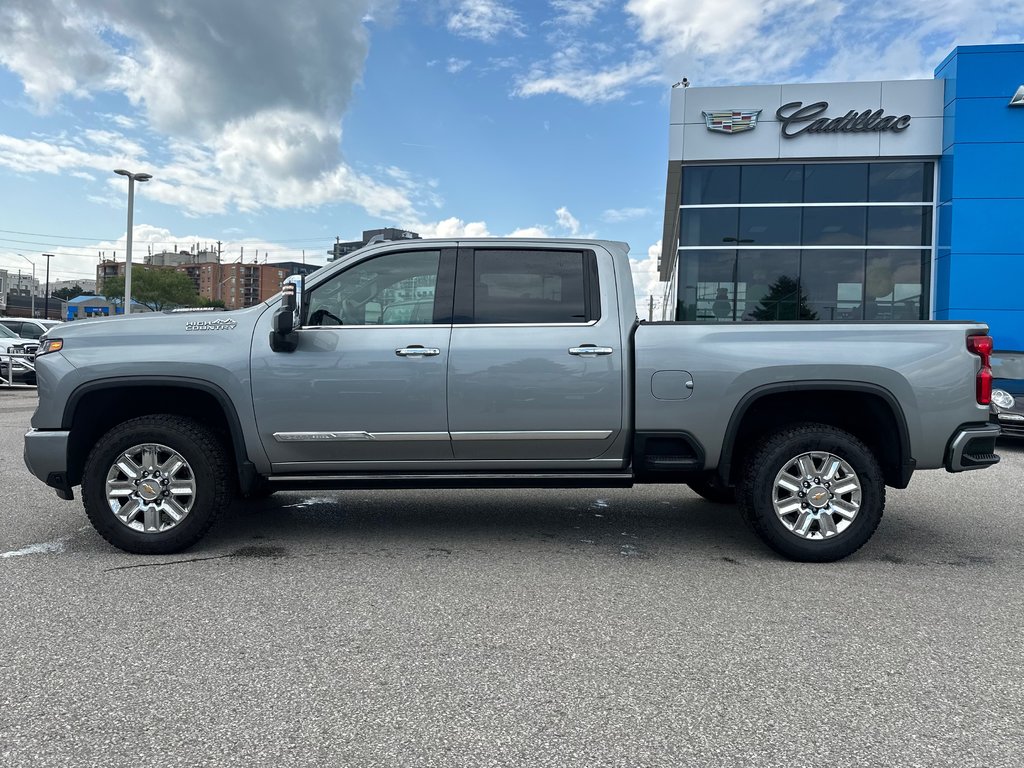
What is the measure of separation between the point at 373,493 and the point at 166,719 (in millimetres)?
4047

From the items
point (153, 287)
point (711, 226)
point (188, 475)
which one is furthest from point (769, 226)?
point (153, 287)

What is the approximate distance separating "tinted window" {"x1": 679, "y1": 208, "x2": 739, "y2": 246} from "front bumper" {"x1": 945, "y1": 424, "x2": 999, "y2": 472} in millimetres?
17568

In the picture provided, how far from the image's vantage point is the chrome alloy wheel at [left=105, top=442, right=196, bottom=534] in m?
4.69

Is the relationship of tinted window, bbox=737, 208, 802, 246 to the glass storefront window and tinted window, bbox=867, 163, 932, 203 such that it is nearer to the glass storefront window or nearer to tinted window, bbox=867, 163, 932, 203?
the glass storefront window

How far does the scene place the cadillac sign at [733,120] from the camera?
68.9 ft

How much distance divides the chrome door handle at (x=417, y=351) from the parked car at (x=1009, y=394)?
766 cm

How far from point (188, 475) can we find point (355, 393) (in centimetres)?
117

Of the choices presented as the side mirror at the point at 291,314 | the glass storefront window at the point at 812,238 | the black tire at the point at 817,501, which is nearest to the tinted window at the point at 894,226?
the glass storefront window at the point at 812,238

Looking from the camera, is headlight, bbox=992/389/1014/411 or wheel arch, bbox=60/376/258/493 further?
headlight, bbox=992/389/1014/411

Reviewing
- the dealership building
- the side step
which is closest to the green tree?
the dealership building

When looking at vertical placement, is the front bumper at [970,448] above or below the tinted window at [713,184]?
below

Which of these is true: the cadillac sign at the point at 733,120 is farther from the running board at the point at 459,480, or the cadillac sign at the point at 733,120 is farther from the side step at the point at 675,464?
the running board at the point at 459,480

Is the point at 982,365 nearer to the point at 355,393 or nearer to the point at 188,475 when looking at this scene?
the point at 355,393

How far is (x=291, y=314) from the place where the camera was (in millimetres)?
4574
